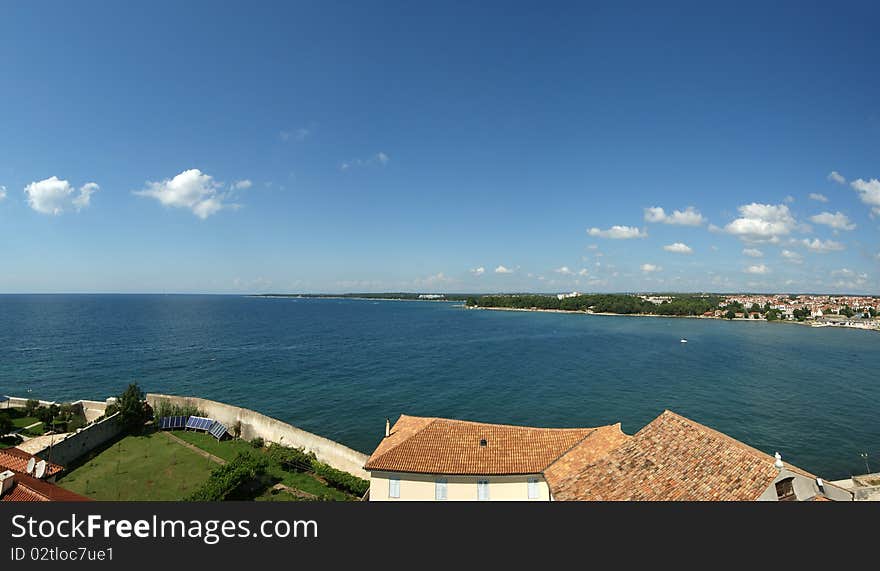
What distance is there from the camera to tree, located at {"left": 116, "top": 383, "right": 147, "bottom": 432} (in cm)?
2870

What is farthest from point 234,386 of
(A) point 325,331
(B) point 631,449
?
(A) point 325,331

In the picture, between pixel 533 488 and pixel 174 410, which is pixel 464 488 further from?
pixel 174 410

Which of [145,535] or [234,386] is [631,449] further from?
[234,386]

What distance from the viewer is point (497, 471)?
53.9 ft

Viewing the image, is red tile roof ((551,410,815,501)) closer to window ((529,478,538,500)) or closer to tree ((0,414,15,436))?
window ((529,478,538,500))

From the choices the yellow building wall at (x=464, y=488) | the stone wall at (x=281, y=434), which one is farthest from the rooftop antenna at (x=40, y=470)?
the yellow building wall at (x=464, y=488)

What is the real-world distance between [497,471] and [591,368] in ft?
157

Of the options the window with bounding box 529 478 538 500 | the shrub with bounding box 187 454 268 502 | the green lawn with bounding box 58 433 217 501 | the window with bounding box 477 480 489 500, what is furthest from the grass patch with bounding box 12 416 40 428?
the window with bounding box 529 478 538 500

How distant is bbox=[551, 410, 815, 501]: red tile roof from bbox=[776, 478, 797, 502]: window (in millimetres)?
365

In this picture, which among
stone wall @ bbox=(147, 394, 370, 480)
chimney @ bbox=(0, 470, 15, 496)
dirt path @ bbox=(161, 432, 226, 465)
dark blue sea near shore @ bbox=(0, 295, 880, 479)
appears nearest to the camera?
chimney @ bbox=(0, 470, 15, 496)

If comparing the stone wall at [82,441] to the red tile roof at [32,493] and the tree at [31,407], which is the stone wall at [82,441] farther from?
the red tile roof at [32,493]

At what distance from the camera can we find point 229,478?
64.2 ft

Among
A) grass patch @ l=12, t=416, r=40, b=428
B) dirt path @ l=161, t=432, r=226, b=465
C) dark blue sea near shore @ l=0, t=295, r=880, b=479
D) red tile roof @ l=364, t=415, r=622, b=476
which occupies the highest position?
red tile roof @ l=364, t=415, r=622, b=476

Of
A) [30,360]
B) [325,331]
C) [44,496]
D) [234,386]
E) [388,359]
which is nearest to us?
[44,496]
